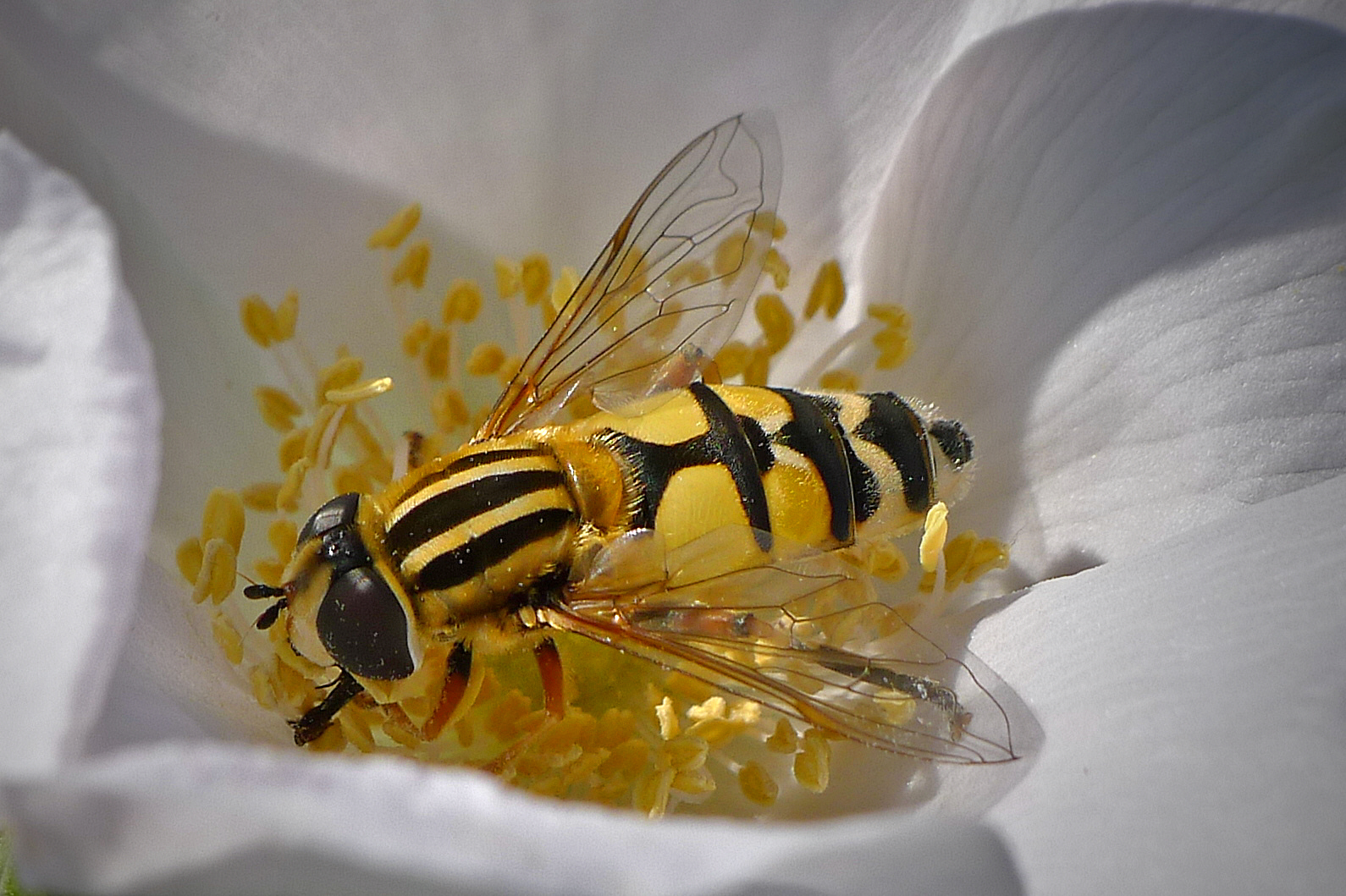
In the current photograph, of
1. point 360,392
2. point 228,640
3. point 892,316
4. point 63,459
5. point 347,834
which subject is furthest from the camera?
point 892,316

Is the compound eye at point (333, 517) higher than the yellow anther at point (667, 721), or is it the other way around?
the compound eye at point (333, 517)

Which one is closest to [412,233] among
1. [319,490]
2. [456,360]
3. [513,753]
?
[456,360]

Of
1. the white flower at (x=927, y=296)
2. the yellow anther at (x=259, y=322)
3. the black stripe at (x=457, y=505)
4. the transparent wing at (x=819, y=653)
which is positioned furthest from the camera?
the yellow anther at (x=259, y=322)

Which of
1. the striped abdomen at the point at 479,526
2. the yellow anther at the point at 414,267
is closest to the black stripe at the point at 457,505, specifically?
the striped abdomen at the point at 479,526

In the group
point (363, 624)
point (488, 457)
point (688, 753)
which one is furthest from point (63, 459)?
point (688, 753)

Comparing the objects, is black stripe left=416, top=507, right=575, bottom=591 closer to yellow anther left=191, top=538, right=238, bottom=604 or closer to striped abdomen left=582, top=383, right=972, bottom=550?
striped abdomen left=582, top=383, right=972, bottom=550

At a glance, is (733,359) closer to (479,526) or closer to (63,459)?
(479,526)

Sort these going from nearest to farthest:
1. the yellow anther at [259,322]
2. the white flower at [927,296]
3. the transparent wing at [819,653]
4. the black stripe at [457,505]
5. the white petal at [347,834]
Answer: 1. the white petal at [347,834]
2. the white flower at [927,296]
3. the transparent wing at [819,653]
4. the black stripe at [457,505]
5. the yellow anther at [259,322]

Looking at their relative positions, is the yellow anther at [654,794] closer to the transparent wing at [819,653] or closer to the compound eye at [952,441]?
the transparent wing at [819,653]
